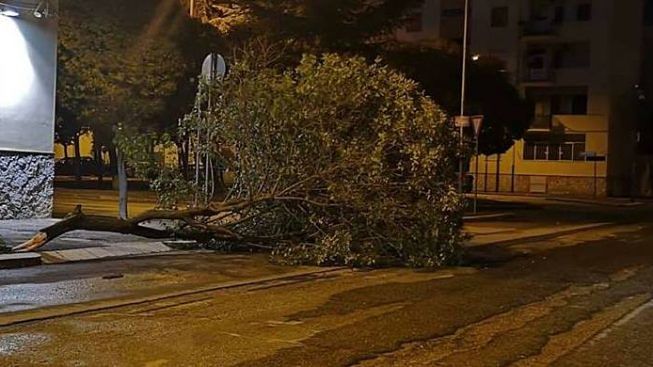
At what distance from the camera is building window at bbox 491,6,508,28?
61.7 m

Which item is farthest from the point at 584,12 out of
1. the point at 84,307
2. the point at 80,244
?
the point at 84,307

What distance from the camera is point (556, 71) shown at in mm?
60125

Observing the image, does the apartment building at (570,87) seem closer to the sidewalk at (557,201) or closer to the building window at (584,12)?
the building window at (584,12)

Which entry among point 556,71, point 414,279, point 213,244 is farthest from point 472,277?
point 556,71

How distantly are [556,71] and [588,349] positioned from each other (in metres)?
54.1

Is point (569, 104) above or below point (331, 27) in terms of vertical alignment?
above

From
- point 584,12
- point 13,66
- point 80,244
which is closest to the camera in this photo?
point 80,244

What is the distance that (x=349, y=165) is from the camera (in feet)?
48.1

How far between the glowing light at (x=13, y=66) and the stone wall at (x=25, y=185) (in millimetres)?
1187

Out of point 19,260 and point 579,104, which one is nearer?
point 19,260

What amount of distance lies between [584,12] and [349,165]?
49.0 m

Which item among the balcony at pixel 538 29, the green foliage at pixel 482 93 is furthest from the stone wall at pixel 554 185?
the green foliage at pixel 482 93

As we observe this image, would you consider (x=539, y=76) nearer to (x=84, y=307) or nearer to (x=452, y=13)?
(x=452, y=13)

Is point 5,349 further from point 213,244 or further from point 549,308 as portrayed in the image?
point 213,244
